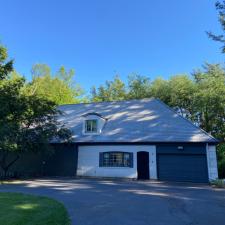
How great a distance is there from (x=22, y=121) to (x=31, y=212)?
1198cm

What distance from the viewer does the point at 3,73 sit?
2044 centimetres

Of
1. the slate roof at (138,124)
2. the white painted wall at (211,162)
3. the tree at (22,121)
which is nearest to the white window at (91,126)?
the slate roof at (138,124)

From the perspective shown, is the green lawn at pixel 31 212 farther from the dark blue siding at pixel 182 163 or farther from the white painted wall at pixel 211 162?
the white painted wall at pixel 211 162

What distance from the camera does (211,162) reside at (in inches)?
745

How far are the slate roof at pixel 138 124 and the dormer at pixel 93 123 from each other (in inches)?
15.7

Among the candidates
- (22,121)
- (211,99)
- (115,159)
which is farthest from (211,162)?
(22,121)

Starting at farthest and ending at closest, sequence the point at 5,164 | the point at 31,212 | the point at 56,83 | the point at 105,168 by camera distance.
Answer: the point at 56,83 < the point at 105,168 < the point at 5,164 < the point at 31,212

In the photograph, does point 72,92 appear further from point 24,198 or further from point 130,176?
point 24,198

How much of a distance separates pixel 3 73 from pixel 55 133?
6.19 meters

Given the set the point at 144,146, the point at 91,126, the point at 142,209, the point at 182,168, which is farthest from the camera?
the point at 91,126

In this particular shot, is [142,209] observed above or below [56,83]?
below

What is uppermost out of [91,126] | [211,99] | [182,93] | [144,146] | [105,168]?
[182,93]

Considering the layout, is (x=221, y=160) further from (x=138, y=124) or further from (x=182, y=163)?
(x=138, y=124)

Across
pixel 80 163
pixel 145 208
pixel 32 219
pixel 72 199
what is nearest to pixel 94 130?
pixel 80 163
